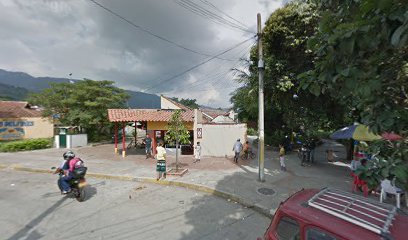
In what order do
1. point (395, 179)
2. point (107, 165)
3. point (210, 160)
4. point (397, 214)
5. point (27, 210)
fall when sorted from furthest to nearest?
point (210, 160) → point (107, 165) → point (27, 210) → point (397, 214) → point (395, 179)

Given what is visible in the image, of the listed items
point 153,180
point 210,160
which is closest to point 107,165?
point 153,180

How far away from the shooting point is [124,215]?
21.2ft

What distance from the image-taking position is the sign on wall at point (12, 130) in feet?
88.5

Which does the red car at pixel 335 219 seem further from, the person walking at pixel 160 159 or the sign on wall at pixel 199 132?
the sign on wall at pixel 199 132

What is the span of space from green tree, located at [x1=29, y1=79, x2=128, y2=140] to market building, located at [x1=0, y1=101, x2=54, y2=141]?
11.7 feet

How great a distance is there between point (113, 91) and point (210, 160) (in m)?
15.7

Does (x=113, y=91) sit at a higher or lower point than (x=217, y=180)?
higher

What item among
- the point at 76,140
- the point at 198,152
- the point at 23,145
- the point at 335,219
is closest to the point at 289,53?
the point at 198,152

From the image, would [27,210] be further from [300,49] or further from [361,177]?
[300,49]

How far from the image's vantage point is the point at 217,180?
962 centimetres

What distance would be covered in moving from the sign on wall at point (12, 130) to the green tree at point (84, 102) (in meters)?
5.86

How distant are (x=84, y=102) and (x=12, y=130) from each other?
45.2 ft

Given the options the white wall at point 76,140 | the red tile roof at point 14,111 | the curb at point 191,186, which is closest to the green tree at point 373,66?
the curb at point 191,186

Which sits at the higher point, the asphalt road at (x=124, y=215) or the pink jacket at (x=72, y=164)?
the pink jacket at (x=72, y=164)
